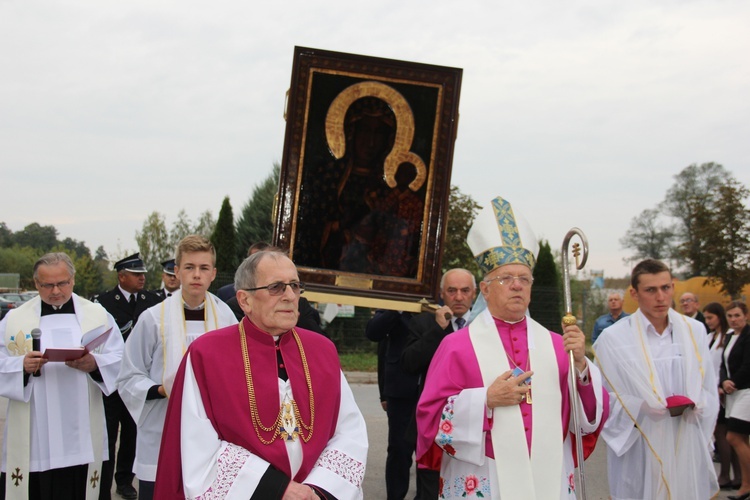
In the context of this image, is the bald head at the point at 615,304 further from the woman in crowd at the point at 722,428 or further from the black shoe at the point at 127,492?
the black shoe at the point at 127,492

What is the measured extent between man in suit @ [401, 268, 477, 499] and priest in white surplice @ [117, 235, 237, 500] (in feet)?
4.37

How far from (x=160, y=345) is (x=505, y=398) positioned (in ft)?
7.37

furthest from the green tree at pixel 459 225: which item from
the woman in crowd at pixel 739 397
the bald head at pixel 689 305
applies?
the woman in crowd at pixel 739 397

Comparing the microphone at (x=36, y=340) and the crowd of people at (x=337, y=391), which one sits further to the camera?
the microphone at (x=36, y=340)

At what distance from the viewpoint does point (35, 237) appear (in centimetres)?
7931

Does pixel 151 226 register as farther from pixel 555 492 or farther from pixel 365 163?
pixel 555 492

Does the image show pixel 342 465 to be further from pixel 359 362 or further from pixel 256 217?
pixel 256 217

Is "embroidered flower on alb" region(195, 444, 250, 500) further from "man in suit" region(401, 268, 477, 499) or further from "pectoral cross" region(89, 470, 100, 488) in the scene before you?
"pectoral cross" region(89, 470, 100, 488)

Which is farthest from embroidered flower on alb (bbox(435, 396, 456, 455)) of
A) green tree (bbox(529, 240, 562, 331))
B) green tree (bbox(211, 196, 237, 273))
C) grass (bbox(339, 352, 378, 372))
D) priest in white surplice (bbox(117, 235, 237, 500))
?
green tree (bbox(211, 196, 237, 273))

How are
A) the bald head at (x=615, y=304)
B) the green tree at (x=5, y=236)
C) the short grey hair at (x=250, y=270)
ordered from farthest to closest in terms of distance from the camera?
1. the green tree at (x=5, y=236)
2. the bald head at (x=615, y=304)
3. the short grey hair at (x=250, y=270)

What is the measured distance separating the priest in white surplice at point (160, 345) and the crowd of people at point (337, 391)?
1 centimetres

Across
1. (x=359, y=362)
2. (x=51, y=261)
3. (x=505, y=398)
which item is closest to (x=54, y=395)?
(x=51, y=261)

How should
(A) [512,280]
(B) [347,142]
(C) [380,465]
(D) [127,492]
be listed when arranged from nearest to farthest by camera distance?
(A) [512,280] < (B) [347,142] < (D) [127,492] < (C) [380,465]

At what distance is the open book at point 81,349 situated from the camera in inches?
194
